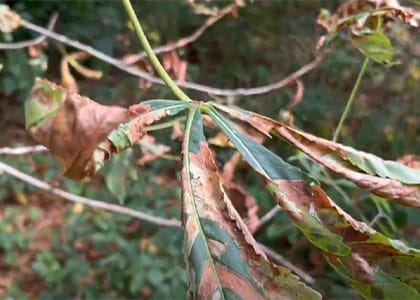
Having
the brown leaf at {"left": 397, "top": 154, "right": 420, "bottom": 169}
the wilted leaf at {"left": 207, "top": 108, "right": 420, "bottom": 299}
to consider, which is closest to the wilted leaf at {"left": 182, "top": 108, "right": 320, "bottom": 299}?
the wilted leaf at {"left": 207, "top": 108, "right": 420, "bottom": 299}

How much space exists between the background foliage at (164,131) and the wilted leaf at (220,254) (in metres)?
1.55

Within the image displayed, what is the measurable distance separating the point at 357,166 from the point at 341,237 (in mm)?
65

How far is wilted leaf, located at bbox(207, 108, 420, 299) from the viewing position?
21.0 inches

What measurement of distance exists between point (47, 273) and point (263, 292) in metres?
2.04

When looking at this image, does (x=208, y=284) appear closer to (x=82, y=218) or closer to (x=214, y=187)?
(x=214, y=187)

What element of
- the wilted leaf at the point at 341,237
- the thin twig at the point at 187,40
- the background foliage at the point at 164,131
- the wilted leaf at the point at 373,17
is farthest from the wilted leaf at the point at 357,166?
the background foliage at the point at 164,131

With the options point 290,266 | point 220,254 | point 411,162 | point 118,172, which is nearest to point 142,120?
point 220,254

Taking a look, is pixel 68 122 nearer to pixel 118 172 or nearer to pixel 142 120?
pixel 142 120

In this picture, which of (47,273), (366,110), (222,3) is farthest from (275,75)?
(47,273)

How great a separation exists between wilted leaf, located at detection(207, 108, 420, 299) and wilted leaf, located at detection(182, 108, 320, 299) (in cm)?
3

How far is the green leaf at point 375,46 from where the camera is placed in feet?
2.94

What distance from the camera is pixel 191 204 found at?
0.53m

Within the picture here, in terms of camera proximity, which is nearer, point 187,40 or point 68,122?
point 68,122

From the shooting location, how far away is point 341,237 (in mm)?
535
